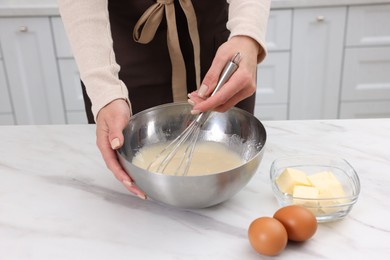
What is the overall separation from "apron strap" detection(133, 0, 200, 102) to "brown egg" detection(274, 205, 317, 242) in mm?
508

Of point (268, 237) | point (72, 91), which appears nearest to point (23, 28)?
point (72, 91)

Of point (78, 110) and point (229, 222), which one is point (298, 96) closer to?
point (78, 110)

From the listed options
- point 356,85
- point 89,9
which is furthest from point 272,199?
point 356,85

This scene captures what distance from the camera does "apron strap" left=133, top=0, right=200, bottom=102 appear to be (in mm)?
988

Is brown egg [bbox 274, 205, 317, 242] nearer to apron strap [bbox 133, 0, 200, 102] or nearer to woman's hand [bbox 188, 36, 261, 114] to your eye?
woman's hand [bbox 188, 36, 261, 114]

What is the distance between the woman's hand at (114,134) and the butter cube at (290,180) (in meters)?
0.21

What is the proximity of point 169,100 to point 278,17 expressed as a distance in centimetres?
77

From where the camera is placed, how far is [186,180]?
24.7 inches

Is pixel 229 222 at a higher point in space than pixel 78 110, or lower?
higher

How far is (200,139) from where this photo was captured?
2.72 ft

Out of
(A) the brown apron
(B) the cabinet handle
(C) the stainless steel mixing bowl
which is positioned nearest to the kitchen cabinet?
(B) the cabinet handle

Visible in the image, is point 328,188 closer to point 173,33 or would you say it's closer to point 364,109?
point 173,33

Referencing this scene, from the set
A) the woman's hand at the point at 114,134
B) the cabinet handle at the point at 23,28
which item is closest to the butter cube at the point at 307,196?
the woman's hand at the point at 114,134

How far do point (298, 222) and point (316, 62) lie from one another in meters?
1.33
